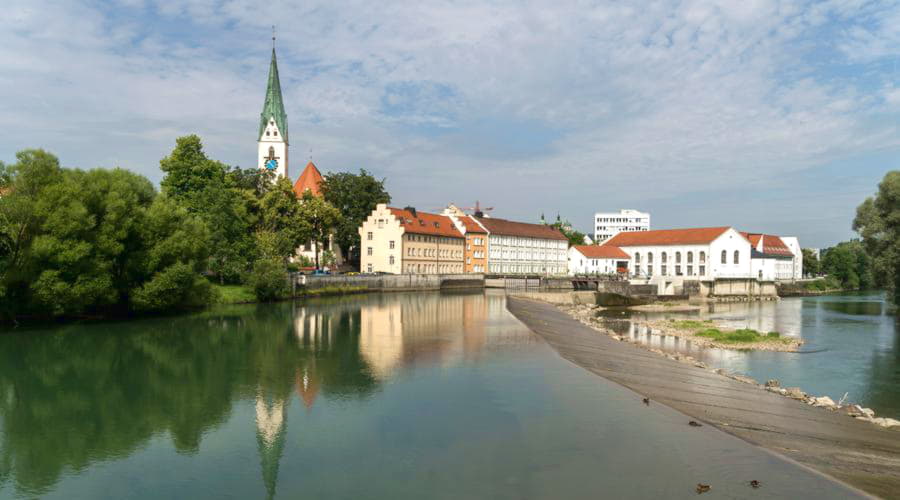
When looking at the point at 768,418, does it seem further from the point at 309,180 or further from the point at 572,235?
the point at 572,235

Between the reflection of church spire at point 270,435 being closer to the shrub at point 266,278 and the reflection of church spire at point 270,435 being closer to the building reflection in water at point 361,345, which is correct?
the building reflection in water at point 361,345

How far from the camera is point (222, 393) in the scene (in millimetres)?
19344

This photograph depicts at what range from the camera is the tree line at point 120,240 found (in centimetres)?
3247

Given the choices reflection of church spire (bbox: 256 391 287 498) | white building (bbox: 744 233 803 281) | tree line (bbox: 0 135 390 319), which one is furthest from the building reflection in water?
white building (bbox: 744 233 803 281)

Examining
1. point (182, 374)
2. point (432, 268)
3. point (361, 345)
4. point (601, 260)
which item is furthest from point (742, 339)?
point (601, 260)

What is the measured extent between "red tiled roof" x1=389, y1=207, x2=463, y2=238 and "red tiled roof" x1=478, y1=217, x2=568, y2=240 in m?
7.46

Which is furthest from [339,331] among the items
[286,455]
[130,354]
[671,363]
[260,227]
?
[260,227]

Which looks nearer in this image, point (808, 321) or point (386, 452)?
point (386, 452)

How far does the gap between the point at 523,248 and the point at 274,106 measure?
43.7 metres

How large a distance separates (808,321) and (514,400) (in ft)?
124

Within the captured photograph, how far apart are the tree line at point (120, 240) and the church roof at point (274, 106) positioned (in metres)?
31.0

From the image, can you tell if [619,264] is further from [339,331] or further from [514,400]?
[514,400]

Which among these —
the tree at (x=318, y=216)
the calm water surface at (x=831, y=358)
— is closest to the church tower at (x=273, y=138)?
the tree at (x=318, y=216)

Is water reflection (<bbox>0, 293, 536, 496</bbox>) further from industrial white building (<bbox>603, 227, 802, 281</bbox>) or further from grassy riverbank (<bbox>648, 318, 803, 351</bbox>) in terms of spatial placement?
industrial white building (<bbox>603, 227, 802, 281</bbox>)
